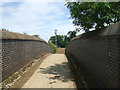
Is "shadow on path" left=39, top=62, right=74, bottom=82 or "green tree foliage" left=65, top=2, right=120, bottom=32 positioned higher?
"green tree foliage" left=65, top=2, right=120, bottom=32

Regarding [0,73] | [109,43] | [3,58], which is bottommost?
[0,73]

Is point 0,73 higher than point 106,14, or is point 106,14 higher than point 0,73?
point 106,14

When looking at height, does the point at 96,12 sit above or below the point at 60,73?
above

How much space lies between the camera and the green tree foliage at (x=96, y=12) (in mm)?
8992

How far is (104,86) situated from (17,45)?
6.25 metres

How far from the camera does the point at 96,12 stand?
953 centimetres

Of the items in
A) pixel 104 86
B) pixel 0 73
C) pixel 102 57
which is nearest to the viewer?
pixel 104 86

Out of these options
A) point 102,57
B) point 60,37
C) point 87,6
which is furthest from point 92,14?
point 60,37

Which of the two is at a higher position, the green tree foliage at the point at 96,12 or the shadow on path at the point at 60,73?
the green tree foliage at the point at 96,12

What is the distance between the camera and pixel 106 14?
9.34 meters

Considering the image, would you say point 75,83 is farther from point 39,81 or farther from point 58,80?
point 39,81

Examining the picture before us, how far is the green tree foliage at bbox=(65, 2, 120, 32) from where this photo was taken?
8992 mm

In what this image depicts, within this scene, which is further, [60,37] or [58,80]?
[60,37]

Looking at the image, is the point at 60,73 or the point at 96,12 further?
the point at 60,73
